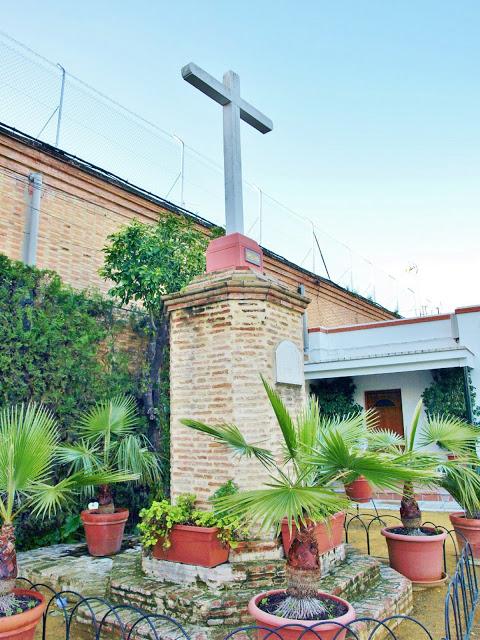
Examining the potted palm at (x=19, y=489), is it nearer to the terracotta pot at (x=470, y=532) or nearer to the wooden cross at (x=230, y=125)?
the wooden cross at (x=230, y=125)

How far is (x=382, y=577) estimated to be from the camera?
14.3 feet

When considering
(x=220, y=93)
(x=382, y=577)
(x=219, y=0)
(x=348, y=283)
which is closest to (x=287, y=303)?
(x=220, y=93)

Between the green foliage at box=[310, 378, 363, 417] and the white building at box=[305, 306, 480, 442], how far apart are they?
19cm

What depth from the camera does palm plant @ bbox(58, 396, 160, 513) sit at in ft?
19.4

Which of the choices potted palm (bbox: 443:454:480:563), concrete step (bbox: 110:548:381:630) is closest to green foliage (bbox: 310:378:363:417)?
potted palm (bbox: 443:454:480:563)

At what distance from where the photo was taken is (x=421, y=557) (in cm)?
470

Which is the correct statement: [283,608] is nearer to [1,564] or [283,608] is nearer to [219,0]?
[1,564]

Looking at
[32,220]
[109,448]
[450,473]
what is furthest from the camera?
[32,220]

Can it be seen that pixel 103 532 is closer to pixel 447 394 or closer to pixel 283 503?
pixel 283 503

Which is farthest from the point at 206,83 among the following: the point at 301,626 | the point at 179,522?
the point at 301,626

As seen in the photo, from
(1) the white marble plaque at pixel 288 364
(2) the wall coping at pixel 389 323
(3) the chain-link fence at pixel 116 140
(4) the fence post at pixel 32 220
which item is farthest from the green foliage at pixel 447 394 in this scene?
(4) the fence post at pixel 32 220

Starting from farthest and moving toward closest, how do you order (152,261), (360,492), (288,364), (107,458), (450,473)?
(360,492), (152,261), (107,458), (450,473), (288,364)

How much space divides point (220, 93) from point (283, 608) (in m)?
4.94

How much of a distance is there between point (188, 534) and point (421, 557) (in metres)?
2.52
